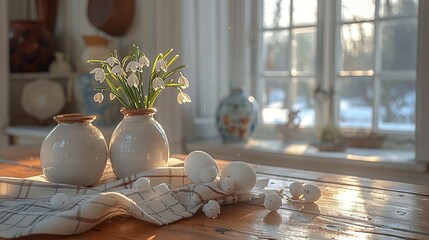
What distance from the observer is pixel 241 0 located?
2695 mm

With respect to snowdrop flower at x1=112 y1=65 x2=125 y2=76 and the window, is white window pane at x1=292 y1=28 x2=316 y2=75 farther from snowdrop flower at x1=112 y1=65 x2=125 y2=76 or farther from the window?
snowdrop flower at x1=112 y1=65 x2=125 y2=76

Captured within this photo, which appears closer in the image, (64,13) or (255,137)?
(255,137)

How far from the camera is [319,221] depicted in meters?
1.03

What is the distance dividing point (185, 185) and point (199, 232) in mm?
274

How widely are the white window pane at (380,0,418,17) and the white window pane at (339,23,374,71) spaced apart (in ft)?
0.29

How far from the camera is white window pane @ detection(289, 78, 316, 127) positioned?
257 centimetres

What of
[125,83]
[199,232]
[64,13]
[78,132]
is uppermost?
[64,13]

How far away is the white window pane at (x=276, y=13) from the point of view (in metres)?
2.62

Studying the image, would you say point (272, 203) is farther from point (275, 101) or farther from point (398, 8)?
point (275, 101)

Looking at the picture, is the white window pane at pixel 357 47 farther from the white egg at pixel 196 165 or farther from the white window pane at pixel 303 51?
the white egg at pixel 196 165

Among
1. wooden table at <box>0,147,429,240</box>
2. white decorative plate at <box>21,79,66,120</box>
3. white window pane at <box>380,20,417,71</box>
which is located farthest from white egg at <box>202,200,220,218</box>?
white decorative plate at <box>21,79,66,120</box>

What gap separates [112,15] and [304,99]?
1.03 meters

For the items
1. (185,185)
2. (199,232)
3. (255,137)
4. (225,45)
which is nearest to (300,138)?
(255,137)

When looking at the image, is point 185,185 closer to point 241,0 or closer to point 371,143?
point 371,143
